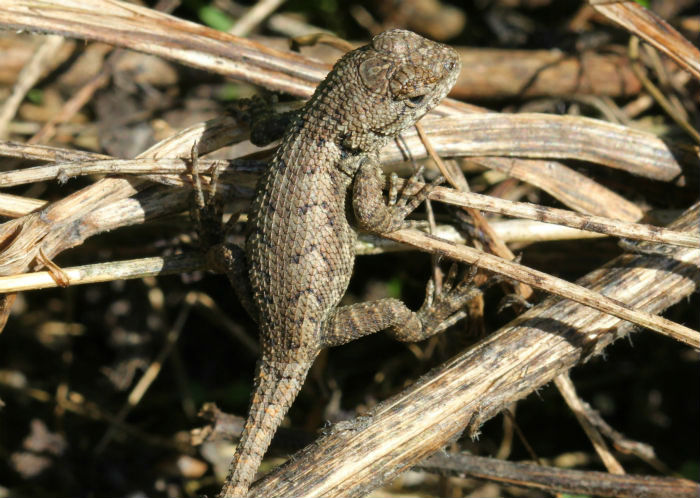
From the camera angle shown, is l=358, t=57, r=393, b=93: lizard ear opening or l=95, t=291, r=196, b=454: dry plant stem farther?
l=95, t=291, r=196, b=454: dry plant stem

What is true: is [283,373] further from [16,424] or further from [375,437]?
[16,424]

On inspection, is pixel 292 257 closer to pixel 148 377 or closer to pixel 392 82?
pixel 392 82

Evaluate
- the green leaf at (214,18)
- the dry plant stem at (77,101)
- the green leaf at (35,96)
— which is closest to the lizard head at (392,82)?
the green leaf at (214,18)

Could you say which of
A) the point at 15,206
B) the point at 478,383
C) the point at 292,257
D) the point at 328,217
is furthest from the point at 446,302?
the point at 15,206

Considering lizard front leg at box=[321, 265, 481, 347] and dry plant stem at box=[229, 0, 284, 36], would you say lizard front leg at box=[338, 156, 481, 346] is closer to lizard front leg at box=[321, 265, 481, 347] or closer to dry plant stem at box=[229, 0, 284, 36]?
lizard front leg at box=[321, 265, 481, 347]

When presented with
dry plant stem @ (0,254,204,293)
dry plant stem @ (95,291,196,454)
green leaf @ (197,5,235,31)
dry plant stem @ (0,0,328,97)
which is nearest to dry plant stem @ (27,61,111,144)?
green leaf @ (197,5,235,31)

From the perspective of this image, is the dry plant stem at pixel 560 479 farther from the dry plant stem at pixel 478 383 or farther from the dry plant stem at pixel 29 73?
the dry plant stem at pixel 29 73
